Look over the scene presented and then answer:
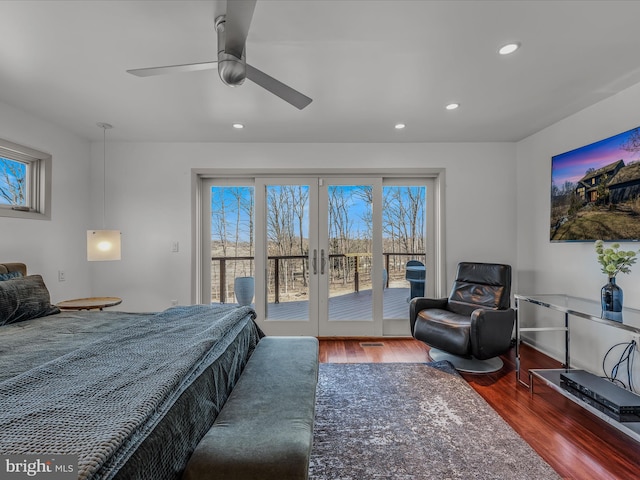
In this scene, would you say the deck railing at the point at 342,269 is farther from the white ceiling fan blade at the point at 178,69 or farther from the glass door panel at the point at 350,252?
the white ceiling fan blade at the point at 178,69

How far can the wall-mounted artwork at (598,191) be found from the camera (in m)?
2.38

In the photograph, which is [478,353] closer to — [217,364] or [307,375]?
[307,375]

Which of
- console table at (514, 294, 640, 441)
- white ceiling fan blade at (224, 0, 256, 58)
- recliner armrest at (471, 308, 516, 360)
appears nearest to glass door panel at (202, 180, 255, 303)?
white ceiling fan blade at (224, 0, 256, 58)

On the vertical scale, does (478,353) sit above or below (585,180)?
below

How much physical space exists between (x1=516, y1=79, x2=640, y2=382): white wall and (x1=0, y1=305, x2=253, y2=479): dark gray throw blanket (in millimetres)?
3263

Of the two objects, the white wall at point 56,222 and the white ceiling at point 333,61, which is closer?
the white ceiling at point 333,61

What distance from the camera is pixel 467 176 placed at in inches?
150

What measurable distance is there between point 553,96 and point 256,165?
311 cm

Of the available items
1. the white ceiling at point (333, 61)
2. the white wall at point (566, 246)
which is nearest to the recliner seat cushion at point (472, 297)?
the white wall at point (566, 246)

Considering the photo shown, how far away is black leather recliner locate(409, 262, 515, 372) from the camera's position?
274 centimetres

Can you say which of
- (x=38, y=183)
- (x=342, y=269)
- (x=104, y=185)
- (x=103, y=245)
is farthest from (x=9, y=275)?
(x=342, y=269)

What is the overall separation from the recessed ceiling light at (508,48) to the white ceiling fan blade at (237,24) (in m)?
1.62

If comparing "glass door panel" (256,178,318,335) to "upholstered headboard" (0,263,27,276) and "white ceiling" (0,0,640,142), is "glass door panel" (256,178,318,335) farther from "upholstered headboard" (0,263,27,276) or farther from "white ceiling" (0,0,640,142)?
"upholstered headboard" (0,263,27,276)

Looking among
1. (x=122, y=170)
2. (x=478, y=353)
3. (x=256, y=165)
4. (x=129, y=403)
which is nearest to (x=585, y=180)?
(x=478, y=353)
